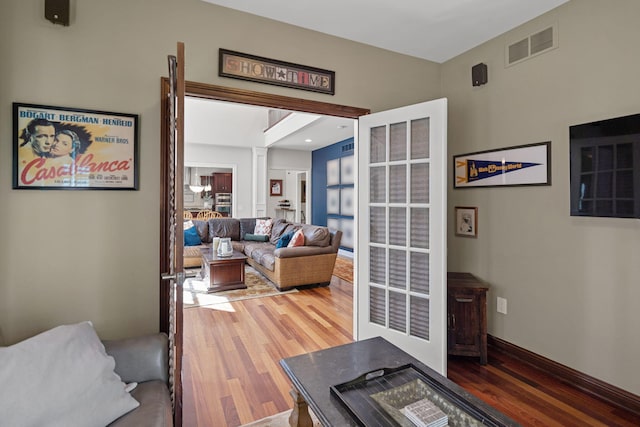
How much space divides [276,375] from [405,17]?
2931 millimetres

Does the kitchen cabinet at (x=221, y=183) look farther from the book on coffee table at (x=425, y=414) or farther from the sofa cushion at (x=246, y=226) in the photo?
the book on coffee table at (x=425, y=414)

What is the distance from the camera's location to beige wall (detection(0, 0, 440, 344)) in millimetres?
1716

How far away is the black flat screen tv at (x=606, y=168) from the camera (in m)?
1.88

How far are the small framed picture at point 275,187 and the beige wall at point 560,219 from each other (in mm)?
7145

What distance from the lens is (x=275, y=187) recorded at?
31.6 feet

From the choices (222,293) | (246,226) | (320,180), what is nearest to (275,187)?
(320,180)

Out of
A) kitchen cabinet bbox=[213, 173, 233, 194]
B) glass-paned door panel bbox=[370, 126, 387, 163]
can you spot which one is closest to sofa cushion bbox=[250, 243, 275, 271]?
glass-paned door panel bbox=[370, 126, 387, 163]

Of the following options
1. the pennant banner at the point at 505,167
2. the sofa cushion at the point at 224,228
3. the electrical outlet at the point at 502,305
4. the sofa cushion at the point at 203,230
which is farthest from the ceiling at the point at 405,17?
the sofa cushion at the point at 203,230

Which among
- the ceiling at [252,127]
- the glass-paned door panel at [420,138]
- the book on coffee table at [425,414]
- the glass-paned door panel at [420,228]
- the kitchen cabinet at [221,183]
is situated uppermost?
the ceiling at [252,127]

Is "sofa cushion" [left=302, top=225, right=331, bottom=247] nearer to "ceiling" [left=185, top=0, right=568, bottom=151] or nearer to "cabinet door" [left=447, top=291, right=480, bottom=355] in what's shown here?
"cabinet door" [left=447, top=291, right=480, bottom=355]

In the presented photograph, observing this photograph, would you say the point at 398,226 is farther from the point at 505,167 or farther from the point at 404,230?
the point at 505,167

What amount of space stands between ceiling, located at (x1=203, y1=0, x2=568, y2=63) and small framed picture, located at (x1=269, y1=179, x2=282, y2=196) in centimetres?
710

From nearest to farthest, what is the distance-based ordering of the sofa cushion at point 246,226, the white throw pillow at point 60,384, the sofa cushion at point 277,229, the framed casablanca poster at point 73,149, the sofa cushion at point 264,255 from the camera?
the white throw pillow at point 60,384, the framed casablanca poster at point 73,149, the sofa cushion at point 264,255, the sofa cushion at point 277,229, the sofa cushion at point 246,226

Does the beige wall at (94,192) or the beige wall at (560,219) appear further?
the beige wall at (560,219)
